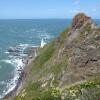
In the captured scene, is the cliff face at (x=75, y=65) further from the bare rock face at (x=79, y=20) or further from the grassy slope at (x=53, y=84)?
the bare rock face at (x=79, y=20)

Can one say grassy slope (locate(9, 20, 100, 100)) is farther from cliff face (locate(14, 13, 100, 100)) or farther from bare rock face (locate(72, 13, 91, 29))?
bare rock face (locate(72, 13, 91, 29))

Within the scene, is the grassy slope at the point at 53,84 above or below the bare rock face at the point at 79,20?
below

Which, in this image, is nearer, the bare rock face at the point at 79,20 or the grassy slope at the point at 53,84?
the grassy slope at the point at 53,84

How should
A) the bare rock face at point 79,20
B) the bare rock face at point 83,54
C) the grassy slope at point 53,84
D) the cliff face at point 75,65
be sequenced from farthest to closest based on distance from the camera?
the bare rock face at point 79,20, the bare rock face at point 83,54, the cliff face at point 75,65, the grassy slope at point 53,84

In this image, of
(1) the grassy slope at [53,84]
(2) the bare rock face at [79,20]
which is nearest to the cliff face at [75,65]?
(1) the grassy slope at [53,84]

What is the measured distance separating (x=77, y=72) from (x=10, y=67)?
79.0 m

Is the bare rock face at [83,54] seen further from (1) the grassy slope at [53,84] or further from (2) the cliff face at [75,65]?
(1) the grassy slope at [53,84]

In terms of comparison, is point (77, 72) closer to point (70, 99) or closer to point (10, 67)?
point (70, 99)

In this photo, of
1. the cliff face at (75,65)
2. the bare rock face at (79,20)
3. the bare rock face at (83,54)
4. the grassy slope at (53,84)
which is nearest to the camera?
the grassy slope at (53,84)

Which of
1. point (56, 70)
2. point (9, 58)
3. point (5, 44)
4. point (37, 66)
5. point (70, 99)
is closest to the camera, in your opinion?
point (70, 99)

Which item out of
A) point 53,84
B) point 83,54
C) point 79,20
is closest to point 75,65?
point 83,54

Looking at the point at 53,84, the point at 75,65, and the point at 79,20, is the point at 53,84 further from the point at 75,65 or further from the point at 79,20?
the point at 79,20

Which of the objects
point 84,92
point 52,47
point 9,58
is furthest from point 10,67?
point 84,92

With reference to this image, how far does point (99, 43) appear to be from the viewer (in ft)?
118
